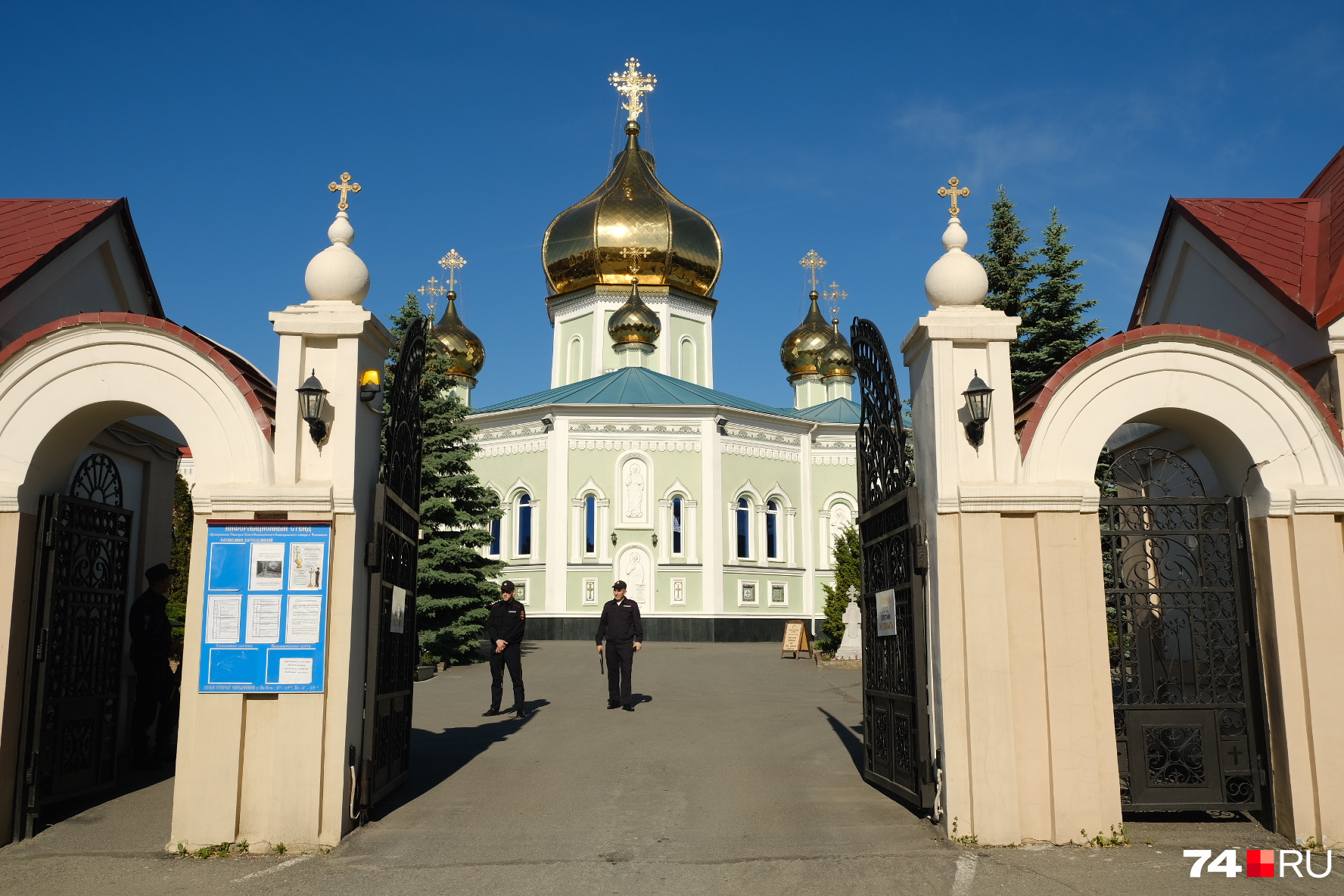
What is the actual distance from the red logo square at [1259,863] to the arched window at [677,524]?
82.6 ft

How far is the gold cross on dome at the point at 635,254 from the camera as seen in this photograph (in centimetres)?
3681

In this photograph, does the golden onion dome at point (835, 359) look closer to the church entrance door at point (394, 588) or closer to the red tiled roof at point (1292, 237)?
the red tiled roof at point (1292, 237)

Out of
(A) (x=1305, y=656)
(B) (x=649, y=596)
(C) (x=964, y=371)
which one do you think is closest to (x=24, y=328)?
(C) (x=964, y=371)

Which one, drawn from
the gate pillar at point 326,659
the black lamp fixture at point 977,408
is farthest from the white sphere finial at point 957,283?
the gate pillar at point 326,659

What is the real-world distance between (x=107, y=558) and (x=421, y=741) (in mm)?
3555

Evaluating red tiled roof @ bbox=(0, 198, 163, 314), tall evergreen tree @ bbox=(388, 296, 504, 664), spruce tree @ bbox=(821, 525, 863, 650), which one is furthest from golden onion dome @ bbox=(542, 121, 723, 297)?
red tiled roof @ bbox=(0, 198, 163, 314)

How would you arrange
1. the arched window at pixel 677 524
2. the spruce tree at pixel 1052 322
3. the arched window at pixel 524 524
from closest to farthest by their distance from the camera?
the spruce tree at pixel 1052 322 → the arched window at pixel 677 524 → the arched window at pixel 524 524

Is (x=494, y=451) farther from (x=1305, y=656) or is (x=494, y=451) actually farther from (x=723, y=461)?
(x=1305, y=656)

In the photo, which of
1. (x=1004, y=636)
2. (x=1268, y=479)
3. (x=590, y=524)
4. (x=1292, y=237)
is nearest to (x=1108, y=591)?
(x=1004, y=636)

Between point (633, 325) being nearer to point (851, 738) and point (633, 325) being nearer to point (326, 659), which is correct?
point (851, 738)

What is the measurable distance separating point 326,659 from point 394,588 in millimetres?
1034

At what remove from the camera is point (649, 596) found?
30953 millimetres

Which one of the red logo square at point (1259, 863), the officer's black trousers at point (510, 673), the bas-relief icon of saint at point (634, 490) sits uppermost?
the bas-relief icon of saint at point (634, 490)

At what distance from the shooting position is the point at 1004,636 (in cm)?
689
